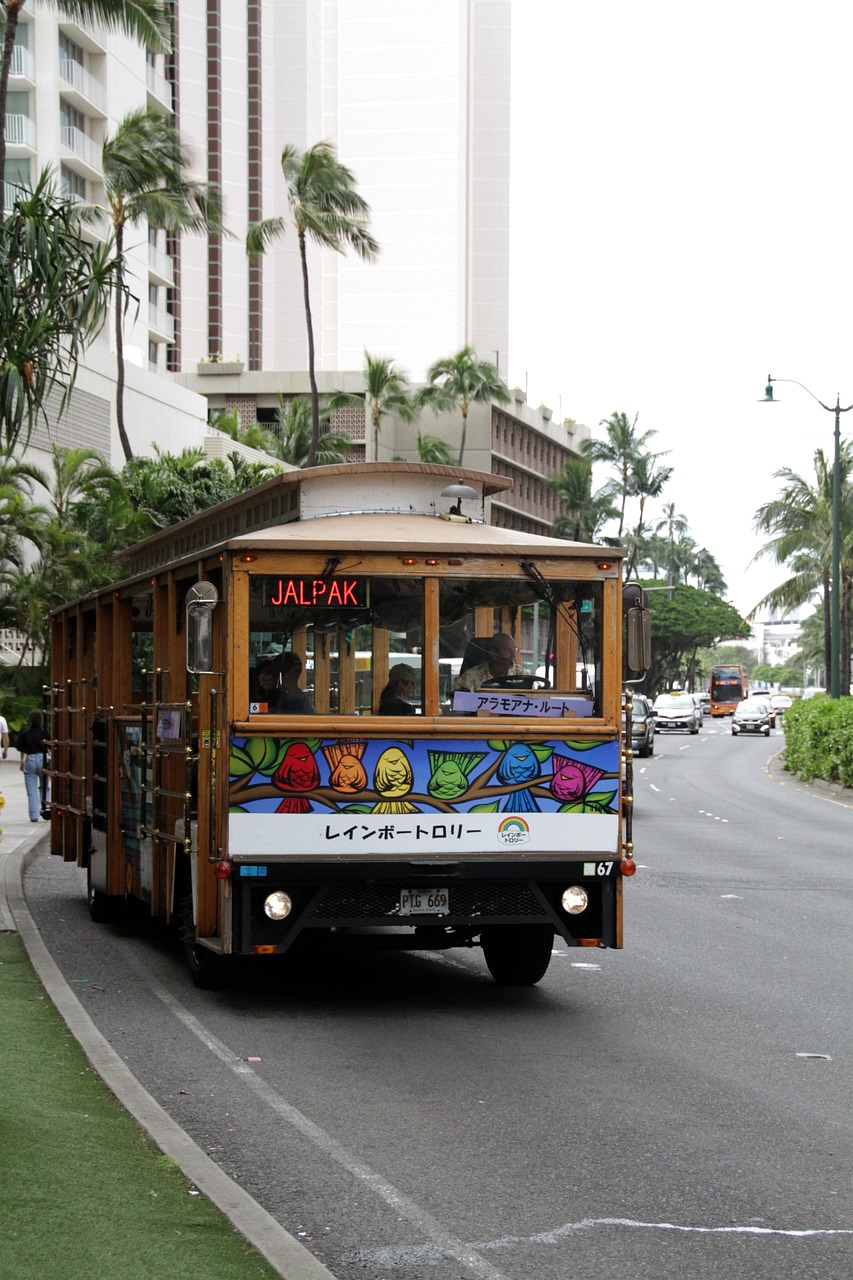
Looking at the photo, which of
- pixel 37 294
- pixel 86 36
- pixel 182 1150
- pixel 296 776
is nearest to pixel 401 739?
pixel 296 776

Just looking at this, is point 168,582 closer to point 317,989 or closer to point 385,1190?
point 317,989

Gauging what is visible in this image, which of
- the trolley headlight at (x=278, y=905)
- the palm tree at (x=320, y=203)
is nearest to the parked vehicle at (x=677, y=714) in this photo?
the palm tree at (x=320, y=203)

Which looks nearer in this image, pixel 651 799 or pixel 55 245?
pixel 55 245

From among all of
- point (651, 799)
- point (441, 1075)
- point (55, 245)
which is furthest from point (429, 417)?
point (441, 1075)

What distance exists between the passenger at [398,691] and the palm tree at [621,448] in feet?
294

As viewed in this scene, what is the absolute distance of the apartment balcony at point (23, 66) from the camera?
5775 cm

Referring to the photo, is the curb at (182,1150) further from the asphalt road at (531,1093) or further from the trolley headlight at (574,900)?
the trolley headlight at (574,900)

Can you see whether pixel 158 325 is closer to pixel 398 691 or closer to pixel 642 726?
pixel 642 726

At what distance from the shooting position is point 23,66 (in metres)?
58.1

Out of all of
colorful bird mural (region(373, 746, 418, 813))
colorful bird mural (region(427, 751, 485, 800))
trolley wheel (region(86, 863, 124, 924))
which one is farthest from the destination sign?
trolley wheel (region(86, 863, 124, 924))

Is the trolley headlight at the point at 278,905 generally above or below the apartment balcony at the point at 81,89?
below

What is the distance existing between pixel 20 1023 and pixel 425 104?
123731mm

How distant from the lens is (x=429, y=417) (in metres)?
90.4

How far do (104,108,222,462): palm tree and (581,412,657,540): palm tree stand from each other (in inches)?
2219
